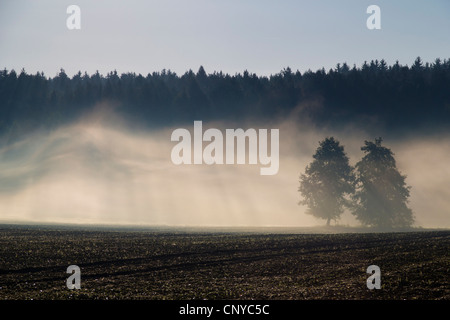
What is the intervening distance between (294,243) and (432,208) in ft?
369

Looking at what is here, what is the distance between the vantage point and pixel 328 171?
106250 millimetres

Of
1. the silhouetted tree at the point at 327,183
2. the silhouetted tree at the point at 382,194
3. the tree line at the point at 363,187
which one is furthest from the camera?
the silhouetted tree at the point at 327,183

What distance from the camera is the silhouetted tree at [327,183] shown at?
105m

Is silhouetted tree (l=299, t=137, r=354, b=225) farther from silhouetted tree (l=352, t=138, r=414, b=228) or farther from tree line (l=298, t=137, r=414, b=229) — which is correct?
silhouetted tree (l=352, t=138, r=414, b=228)

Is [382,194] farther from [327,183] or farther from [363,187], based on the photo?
[327,183]

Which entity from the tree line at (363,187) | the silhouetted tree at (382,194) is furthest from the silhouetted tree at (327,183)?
the silhouetted tree at (382,194)

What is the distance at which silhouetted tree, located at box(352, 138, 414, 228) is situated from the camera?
10100cm

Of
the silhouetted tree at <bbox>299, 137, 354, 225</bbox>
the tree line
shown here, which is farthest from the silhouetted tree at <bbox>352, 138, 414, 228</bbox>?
the silhouetted tree at <bbox>299, 137, 354, 225</bbox>

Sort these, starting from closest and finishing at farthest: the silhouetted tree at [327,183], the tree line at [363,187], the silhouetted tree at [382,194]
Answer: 1. the silhouetted tree at [382,194]
2. the tree line at [363,187]
3. the silhouetted tree at [327,183]

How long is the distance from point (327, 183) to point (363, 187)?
26.7 ft

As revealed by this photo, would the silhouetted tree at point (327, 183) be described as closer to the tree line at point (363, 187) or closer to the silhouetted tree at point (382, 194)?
the tree line at point (363, 187)

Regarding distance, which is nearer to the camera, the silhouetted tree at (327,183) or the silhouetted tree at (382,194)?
the silhouetted tree at (382,194)
